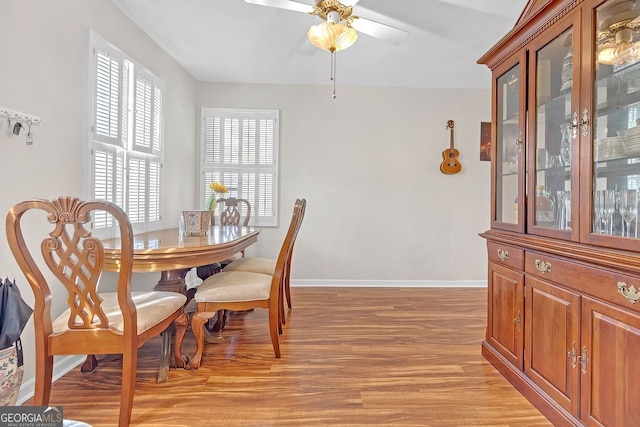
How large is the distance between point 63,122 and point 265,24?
5.61ft

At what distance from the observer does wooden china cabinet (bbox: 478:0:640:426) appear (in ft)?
4.34

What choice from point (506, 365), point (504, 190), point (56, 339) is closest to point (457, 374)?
point (506, 365)

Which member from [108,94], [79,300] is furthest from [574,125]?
[108,94]

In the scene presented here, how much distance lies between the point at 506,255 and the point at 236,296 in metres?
1.73

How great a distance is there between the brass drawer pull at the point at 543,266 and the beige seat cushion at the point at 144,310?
200cm

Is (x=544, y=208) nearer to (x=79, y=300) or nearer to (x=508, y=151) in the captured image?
(x=508, y=151)

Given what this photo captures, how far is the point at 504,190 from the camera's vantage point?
218cm

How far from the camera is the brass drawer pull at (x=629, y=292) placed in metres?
1.22

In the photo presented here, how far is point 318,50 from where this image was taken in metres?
2.90

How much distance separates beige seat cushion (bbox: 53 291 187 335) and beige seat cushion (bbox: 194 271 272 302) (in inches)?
7.4

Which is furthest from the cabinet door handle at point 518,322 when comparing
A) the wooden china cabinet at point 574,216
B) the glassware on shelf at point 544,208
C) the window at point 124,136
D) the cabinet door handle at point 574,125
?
the window at point 124,136

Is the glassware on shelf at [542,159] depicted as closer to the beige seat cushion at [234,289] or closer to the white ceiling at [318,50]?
the white ceiling at [318,50]

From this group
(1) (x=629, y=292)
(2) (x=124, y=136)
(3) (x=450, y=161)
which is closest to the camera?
(1) (x=629, y=292)

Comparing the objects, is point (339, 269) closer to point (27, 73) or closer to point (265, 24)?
point (265, 24)
